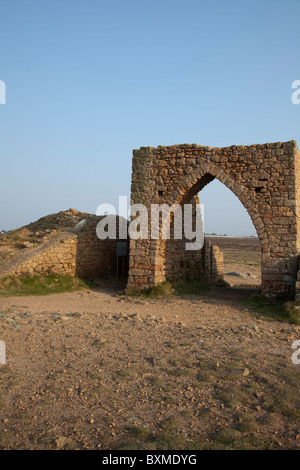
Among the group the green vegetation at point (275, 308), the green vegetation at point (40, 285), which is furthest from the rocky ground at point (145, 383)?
the green vegetation at point (40, 285)

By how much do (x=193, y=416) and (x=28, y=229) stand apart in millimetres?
11991

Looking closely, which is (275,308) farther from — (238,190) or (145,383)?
(145,383)

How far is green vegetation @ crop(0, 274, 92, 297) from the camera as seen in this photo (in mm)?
9885

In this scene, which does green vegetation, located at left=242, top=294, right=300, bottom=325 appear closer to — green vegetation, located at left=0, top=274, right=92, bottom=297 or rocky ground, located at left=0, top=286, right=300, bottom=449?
rocky ground, located at left=0, top=286, right=300, bottom=449

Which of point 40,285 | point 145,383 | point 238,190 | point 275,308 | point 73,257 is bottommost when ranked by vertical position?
point 275,308

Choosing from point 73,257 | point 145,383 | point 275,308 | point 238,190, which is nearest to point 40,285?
point 73,257

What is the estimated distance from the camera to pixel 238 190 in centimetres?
1048

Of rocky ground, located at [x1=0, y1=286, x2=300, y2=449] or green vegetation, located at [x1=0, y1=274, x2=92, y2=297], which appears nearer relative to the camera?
rocky ground, located at [x1=0, y1=286, x2=300, y2=449]

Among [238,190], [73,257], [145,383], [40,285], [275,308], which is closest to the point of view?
[145,383]

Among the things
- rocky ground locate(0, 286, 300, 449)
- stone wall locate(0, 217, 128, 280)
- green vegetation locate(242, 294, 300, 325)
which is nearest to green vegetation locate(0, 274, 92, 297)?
stone wall locate(0, 217, 128, 280)

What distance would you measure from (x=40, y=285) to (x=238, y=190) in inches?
250

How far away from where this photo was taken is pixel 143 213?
450 inches

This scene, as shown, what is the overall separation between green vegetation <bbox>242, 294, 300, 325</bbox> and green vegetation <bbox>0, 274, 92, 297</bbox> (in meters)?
5.18

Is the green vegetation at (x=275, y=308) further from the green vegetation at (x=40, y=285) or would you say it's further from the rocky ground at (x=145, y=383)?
the green vegetation at (x=40, y=285)
